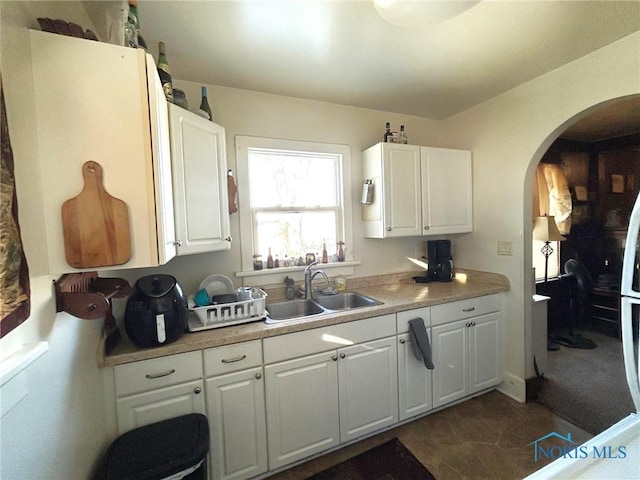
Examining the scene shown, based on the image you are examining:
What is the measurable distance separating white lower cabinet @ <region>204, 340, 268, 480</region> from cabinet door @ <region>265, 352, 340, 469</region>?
0.19ft

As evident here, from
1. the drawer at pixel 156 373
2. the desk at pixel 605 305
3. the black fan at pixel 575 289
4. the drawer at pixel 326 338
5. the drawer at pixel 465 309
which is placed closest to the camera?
the drawer at pixel 156 373

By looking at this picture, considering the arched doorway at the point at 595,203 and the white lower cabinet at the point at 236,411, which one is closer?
the white lower cabinet at the point at 236,411

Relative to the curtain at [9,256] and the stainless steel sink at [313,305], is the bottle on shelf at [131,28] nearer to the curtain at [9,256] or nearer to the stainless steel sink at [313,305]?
the curtain at [9,256]

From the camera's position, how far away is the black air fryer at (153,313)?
1.26 metres

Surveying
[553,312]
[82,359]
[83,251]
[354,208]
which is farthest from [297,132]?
[553,312]

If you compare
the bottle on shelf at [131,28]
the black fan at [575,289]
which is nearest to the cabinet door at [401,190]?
the bottle on shelf at [131,28]

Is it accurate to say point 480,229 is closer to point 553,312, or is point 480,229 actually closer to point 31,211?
point 553,312

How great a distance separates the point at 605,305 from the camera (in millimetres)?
3441

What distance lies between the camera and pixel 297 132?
7.15 ft

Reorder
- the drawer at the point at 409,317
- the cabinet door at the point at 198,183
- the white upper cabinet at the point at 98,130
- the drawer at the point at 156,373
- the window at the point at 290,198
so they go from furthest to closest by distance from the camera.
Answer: the window at the point at 290,198 → the drawer at the point at 409,317 → the cabinet door at the point at 198,183 → the drawer at the point at 156,373 → the white upper cabinet at the point at 98,130

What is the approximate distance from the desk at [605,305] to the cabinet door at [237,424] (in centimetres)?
428

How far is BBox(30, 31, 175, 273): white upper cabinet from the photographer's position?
0.81 metres

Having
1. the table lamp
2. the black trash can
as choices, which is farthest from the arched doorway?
the black trash can

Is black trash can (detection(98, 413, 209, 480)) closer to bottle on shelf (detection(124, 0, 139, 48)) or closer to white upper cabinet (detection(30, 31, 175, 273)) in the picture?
white upper cabinet (detection(30, 31, 175, 273))
